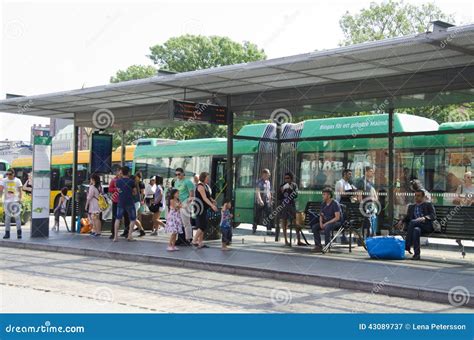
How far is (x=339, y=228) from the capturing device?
565 inches

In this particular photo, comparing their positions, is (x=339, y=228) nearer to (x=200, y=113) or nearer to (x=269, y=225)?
(x=200, y=113)

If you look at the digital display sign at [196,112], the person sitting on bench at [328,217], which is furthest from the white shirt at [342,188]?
the digital display sign at [196,112]

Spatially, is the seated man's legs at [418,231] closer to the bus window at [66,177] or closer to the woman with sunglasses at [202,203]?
the woman with sunglasses at [202,203]

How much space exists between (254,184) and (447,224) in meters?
10.3

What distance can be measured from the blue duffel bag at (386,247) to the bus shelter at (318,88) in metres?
1.56

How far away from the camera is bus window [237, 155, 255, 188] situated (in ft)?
77.0

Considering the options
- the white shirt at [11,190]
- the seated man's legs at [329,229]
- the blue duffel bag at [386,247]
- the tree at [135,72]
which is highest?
the tree at [135,72]

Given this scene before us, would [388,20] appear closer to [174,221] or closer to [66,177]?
[66,177]

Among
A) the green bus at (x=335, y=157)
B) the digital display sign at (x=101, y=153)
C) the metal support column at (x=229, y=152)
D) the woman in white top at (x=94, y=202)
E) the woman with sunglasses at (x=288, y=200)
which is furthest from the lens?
the digital display sign at (x=101, y=153)

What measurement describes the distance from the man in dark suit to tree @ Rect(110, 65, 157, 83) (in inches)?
1641

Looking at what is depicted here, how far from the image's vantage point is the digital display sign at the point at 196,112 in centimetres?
1530

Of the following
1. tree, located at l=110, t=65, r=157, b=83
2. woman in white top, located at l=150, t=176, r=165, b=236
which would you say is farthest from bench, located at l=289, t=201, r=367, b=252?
tree, located at l=110, t=65, r=157, b=83

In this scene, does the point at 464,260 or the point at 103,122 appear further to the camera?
the point at 103,122
